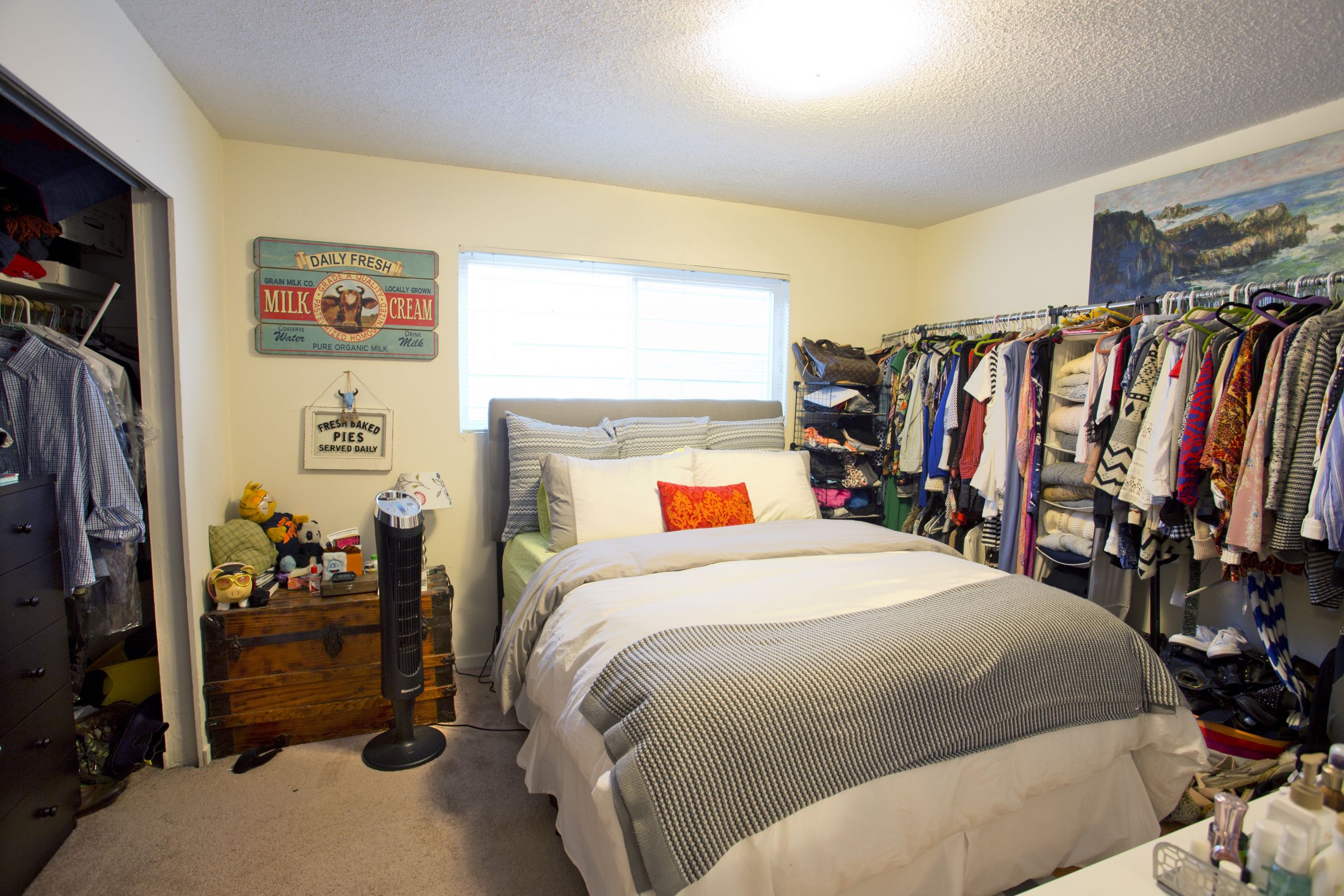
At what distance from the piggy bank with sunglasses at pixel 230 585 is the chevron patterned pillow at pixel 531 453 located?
983 mm

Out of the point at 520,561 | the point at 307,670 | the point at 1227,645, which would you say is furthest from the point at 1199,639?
the point at 307,670

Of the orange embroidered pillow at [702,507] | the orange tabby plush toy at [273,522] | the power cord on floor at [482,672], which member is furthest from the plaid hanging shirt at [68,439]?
the orange embroidered pillow at [702,507]

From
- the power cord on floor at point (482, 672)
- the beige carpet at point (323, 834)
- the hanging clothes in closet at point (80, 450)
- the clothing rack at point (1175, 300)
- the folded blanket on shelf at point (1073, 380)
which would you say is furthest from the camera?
the power cord on floor at point (482, 672)

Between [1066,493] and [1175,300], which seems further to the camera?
[1066,493]

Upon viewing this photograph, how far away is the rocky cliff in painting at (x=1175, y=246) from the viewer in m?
2.40

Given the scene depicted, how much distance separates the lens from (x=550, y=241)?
3186 millimetres

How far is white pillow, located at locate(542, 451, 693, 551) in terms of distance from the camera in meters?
2.51

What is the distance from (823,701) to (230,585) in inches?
82.3

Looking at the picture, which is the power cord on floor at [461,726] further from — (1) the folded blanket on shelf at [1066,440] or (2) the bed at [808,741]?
(1) the folded blanket on shelf at [1066,440]

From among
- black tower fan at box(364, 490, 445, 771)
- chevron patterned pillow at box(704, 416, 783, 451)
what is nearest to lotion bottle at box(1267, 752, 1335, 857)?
black tower fan at box(364, 490, 445, 771)

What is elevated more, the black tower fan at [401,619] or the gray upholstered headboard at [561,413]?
the gray upholstered headboard at [561,413]

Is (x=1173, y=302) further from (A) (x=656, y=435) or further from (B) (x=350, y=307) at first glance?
(B) (x=350, y=307)

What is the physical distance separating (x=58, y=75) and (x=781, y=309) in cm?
309

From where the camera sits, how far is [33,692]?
164 centimetres
